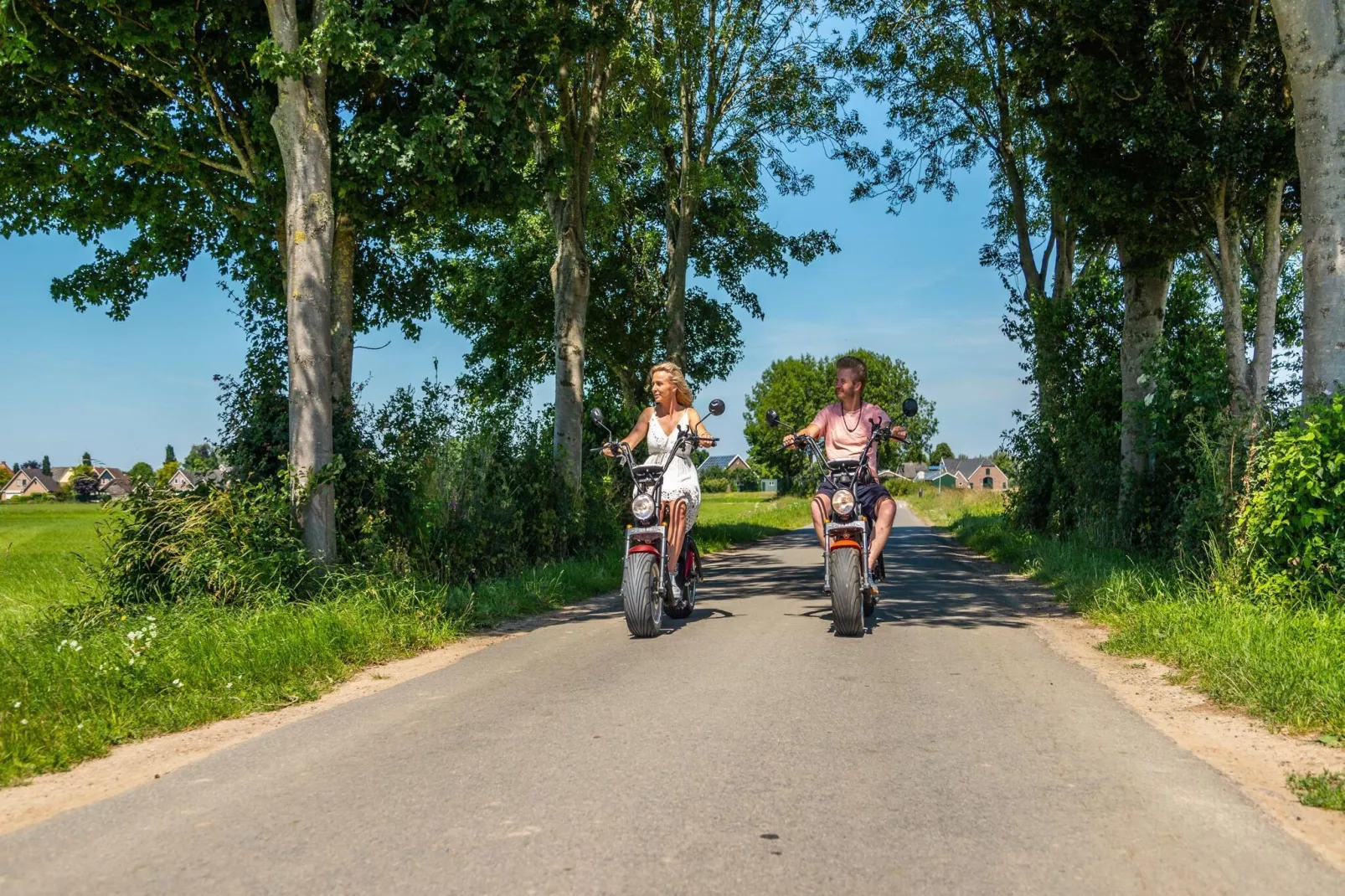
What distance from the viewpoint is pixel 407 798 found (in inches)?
160

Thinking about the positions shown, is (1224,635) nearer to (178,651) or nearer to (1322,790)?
(1322,790)

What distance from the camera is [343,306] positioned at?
43.9 ft

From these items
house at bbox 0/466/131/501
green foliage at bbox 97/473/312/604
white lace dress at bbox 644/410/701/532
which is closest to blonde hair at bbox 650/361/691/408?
white lace dress at bbox 644/410/701/532

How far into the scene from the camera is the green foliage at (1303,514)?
7.66 m

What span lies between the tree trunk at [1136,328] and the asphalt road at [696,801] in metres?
8.81

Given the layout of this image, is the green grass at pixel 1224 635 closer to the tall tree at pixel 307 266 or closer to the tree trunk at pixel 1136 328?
the tree trunk at pixel 1136 328

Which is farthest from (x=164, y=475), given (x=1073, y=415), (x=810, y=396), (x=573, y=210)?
(x=810, y=396)

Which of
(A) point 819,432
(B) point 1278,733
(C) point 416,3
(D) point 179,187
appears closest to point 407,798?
(B) point 1278,733

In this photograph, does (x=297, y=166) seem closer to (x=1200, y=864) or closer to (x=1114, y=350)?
(x=1200, y=864)

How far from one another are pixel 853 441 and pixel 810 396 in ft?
249

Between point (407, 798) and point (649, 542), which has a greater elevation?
point (649, 542)

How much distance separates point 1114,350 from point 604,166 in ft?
32.5

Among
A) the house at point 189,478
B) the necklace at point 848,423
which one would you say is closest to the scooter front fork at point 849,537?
the necklace at point 848,423

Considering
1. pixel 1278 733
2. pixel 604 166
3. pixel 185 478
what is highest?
pixel 604 166
